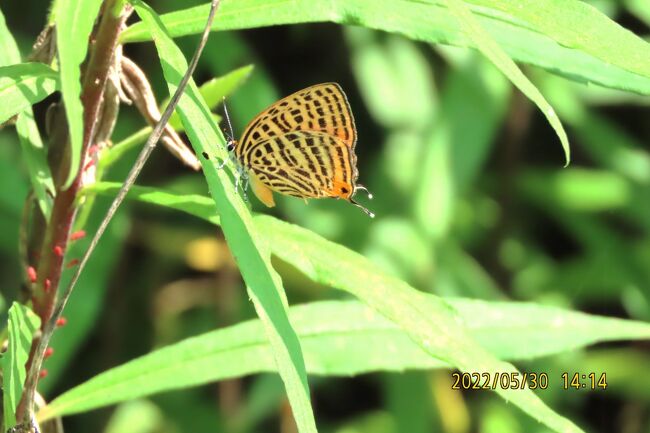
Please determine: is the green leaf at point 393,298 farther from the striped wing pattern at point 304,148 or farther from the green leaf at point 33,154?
the striped wing pattern at point 304,148

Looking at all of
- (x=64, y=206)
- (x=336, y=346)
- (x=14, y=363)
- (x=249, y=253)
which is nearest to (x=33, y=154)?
(x=64, y=206)

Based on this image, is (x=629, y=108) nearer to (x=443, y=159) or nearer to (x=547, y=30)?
(x=443, y=159)

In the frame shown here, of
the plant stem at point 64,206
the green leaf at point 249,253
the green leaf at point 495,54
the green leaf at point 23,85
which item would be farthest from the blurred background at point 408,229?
the green leaf at point 495,54

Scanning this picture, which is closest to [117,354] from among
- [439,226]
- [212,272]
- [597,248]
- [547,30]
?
[212,272]

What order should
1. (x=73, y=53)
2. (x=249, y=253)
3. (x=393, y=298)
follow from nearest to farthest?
(x=73, y=53) < (x=249, y=253) < (x=393, y=298)

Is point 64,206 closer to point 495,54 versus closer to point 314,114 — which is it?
point 314,114

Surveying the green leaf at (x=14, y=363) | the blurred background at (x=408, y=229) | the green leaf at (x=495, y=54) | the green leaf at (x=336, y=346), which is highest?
the green leaf at (x=495, y=54)
